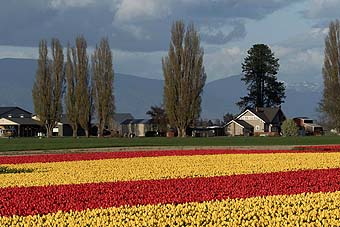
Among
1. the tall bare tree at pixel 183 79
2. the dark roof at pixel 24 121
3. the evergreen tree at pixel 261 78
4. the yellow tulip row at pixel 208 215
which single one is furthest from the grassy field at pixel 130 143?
the dark roof at pixel 24 121

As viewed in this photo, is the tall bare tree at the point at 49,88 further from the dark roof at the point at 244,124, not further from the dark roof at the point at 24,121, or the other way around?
the dark roof at the point at 244,124

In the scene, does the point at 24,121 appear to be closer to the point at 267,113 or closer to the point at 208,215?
the point at 267,113

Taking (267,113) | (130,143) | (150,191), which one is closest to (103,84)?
(130,143)

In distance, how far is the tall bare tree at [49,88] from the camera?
8000 centimetres

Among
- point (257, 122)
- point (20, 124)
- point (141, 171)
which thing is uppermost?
point (20, 124)

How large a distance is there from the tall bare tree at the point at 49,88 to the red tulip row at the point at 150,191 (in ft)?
218

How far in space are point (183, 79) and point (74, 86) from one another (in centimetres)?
1605

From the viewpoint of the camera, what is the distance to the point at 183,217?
334 inches

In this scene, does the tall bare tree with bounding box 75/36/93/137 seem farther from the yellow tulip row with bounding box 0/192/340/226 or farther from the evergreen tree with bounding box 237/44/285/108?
the yellow tulip row with bounding box 0/192/340/226

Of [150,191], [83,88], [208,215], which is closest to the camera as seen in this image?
[208,215]

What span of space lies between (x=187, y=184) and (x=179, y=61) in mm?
61934

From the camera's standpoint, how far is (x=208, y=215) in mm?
8664

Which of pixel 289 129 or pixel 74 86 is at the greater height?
pixel 74 86

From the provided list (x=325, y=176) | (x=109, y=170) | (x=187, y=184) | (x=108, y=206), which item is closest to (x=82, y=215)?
(x=108, y=206)
